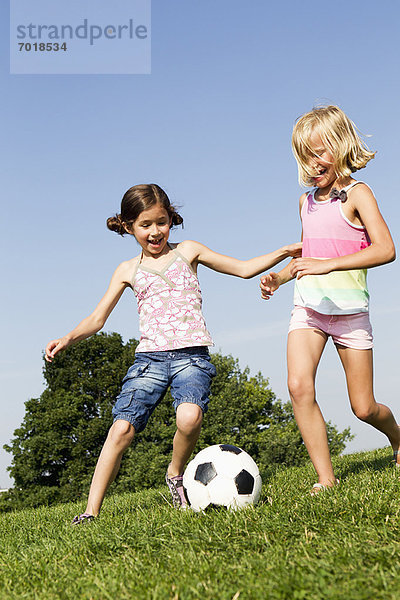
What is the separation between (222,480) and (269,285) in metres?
1.84

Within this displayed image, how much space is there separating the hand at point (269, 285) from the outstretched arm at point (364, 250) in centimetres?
46

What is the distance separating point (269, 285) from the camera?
5.50 m

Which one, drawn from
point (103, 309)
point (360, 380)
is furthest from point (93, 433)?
point (360, 380)

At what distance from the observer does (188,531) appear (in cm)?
376

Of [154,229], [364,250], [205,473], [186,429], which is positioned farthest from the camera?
[154,229]

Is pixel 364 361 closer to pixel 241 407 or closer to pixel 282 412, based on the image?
pixel 241 407

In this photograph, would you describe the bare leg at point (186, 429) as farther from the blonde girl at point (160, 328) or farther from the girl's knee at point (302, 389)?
the girl's knee at point (302, 389)

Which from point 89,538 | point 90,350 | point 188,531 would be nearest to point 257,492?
point 188,531

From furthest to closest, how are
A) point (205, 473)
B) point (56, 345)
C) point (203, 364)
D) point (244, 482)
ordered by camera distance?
point (56, 345)
point (203, 364)
point (205, 473)
point (244, 482)

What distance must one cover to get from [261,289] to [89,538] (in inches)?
104

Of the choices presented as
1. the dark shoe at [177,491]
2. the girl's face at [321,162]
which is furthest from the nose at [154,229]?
the dark shoe at [177,491]

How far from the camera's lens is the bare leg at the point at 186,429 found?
5109 millimetres

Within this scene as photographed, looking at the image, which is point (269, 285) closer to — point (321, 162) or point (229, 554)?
point (321, 162)

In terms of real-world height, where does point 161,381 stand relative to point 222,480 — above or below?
above
